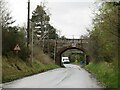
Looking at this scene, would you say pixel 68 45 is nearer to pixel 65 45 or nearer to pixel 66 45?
pixel 66 45

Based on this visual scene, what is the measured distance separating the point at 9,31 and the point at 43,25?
167 feet

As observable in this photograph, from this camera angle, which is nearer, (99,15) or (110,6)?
(110,6)

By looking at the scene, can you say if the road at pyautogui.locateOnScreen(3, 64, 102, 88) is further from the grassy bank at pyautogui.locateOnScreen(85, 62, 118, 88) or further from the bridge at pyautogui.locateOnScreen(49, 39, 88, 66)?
the bridge at pyautogui.locateOnScreen(49, 39, 88, 66)

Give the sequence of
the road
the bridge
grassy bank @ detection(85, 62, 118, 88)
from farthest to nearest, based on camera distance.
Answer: the bridge → the road → grassy bank @ detection(85, 62, 118, 88)

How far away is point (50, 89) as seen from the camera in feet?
66.4

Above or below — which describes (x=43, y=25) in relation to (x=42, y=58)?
above

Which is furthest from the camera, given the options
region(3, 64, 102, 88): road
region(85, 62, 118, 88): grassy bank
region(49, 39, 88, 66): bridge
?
region(49, 39, 88, 66): bridge

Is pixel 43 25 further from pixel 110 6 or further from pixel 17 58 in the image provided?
pixel 110 6

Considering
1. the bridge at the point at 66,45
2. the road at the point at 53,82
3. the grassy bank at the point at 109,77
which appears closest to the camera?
the grassy bank at the point at 109,77

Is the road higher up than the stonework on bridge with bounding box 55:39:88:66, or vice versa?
the stonework on bridge with bounding box 55:39:88:66

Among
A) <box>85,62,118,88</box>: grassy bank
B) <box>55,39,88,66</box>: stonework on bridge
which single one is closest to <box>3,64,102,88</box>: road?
<box>85,62,118,88</box>: grassy bank

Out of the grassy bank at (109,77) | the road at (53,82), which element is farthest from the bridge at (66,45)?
the road at (53,82)

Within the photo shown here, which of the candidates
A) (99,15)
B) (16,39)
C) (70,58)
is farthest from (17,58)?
(70,58)

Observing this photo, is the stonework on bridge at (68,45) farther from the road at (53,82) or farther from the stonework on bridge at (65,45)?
the road at (53,82)
